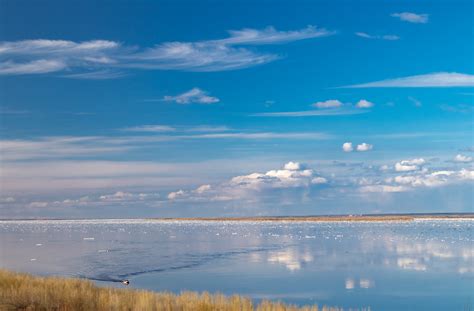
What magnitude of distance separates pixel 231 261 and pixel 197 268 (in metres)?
3.16

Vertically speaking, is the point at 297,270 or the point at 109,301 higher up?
the point at 109,301

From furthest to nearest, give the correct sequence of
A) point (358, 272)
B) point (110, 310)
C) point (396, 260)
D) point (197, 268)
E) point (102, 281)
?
point (396, 260), point (197, 268), point (358, 272), point (102, 281), point (110, 310)

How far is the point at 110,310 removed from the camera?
527 inches

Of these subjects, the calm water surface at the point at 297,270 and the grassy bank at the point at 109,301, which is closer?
the grassy bank at the point at 109,301

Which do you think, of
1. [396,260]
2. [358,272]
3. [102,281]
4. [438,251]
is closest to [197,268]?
[102,281]

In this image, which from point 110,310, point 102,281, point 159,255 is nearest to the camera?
point 110,310

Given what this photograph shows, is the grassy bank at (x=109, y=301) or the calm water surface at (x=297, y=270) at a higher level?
the grassy bank at (x=109, y=301)

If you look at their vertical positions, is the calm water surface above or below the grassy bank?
below

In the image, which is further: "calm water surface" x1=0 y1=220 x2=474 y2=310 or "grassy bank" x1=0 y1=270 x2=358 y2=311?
"calm water surface" x1=0 y1=220 x2=474 y2=310

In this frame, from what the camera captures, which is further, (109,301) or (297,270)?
(297,270)

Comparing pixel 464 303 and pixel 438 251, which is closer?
pixel 464 303

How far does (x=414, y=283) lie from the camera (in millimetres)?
20438

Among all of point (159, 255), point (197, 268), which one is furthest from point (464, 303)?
point (159, 255)

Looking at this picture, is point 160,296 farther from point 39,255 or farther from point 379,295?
point 39,255
